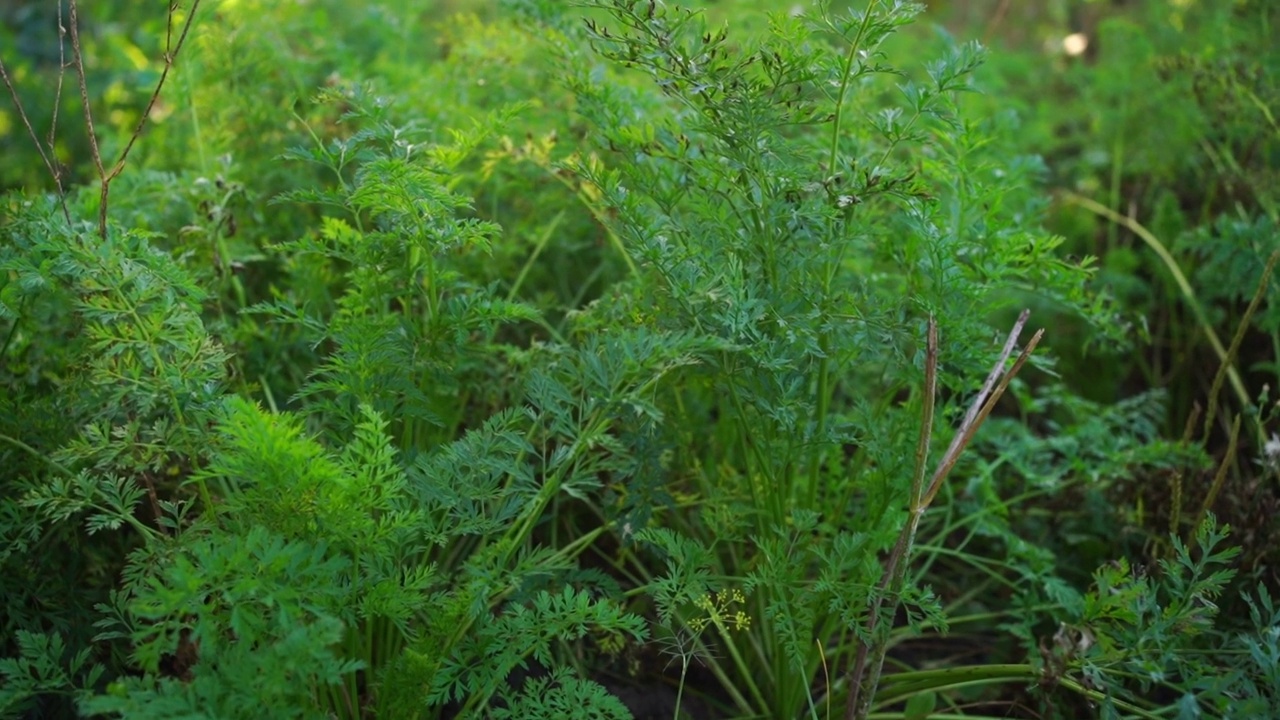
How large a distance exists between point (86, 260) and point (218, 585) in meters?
0.53

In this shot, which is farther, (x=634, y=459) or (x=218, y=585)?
(x=634, y=459)

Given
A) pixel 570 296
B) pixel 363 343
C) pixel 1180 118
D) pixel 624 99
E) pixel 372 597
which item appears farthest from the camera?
pixel 1180 118

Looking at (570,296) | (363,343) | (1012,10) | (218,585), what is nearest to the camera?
(218,585)

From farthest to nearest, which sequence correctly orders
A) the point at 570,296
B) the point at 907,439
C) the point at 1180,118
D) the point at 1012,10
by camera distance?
1. the point at 1012,10
2. the point at 1180,118
3. the point at 570,296
4. the point at 907,439

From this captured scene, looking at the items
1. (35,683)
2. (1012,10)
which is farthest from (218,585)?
(1012,10)

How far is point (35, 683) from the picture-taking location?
1359mm

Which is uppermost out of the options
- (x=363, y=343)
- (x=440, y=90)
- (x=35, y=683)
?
(x=440, y=90)

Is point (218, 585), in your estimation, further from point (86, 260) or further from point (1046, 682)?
point (1046, 682)

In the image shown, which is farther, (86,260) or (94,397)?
(94,397)

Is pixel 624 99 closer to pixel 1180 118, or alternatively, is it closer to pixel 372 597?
pixel 372 597

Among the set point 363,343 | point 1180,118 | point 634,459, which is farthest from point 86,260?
point 1180,118

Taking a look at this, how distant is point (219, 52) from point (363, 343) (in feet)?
3.82

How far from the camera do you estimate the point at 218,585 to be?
1236mm

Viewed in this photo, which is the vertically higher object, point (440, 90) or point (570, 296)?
point (440, 90)
